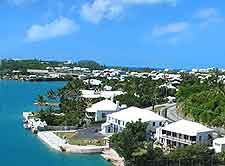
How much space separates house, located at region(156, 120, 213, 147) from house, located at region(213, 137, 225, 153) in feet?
5.93

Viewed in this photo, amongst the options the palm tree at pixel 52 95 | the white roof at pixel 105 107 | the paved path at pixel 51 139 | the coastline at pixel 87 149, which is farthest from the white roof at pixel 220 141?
the palm tree at pixel 52 95

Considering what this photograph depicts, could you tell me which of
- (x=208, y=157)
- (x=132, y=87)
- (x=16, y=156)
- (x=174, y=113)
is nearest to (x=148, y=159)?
(x=208, y=157)

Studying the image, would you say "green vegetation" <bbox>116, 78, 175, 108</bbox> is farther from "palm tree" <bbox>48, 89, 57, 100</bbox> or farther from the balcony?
the balcony

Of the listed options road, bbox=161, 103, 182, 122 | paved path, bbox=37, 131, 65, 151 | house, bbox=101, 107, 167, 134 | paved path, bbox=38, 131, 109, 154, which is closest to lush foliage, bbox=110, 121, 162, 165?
paved path, bbox=38, 131, 109, 154

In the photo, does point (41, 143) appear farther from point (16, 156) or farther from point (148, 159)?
point (148, 159)

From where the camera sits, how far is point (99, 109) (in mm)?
57406

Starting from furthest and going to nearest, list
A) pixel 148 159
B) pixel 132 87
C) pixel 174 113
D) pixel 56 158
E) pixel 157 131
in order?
pixel 132 87 < pixel 174 113 < pixel 157 131 < pixel 56 158 < pixel 148 159

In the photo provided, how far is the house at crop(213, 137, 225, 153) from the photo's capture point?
38.5m

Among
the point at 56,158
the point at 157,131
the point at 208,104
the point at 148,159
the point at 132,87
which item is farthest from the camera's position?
the point at 132,87

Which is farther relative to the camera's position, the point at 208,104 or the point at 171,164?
the point at 208,104

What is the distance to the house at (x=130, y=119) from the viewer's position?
4759 centimetres

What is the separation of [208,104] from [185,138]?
1323 cm

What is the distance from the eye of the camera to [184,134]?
138ft

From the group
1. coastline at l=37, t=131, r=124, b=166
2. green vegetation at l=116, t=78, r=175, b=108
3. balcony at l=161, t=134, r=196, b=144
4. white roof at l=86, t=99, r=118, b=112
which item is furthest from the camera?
green vegetation at l=116, t=78, r=175, b=108
